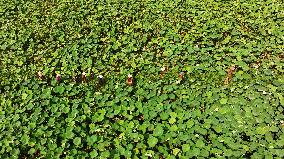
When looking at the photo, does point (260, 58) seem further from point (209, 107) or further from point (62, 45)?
point (62, 45)

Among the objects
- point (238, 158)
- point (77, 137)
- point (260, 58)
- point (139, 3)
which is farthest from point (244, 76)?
point (139, 3)

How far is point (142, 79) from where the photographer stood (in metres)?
5.34

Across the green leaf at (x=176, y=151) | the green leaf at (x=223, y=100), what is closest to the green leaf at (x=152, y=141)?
the green leaf at (x=176, y=151)

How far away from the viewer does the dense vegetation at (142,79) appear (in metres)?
4.30

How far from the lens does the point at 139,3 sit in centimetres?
736

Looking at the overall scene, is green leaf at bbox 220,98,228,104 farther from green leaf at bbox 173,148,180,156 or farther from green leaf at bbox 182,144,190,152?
green leaf at bbox 173,148,180,156

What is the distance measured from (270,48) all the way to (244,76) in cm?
102

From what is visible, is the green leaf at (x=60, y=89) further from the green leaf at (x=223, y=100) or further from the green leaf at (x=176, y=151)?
the green leaf at (x=223, y=100)

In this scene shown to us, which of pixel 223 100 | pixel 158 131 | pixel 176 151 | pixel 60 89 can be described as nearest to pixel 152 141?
pixel 158 131

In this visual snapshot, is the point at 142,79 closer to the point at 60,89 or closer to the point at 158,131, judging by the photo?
the point at 158,131

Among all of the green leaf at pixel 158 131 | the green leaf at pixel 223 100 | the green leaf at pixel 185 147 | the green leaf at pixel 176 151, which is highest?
the green leaf at pixel 223 100

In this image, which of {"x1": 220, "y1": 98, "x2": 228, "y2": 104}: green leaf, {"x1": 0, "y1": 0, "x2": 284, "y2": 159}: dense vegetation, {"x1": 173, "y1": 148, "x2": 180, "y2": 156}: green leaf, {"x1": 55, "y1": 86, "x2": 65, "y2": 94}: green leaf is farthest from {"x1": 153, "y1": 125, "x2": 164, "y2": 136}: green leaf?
{"x1": 55, "y1": 86, "x2": 65, "y2": 94}: green leaf

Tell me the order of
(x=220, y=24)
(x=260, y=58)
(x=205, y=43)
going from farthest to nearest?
(x=220, y=24), (x=205, y=43), (x=260, y=58)

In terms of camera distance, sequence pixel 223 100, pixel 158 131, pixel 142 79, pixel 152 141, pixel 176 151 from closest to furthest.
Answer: pixel 176 151
pixel 152 141
pixel 158 131
pixel 223 100
pixel 142 79
